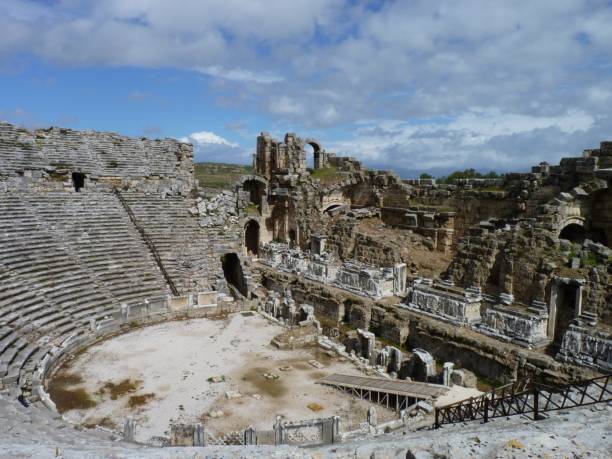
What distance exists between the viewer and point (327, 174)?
31984mm

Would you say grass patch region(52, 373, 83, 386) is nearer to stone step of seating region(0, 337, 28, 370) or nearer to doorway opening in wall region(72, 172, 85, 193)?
stone step of seating region(0, 337, 28, 370)

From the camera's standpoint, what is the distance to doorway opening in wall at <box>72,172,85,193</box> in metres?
24.6

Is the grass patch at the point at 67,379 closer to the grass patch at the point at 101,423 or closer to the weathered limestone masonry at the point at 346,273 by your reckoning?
the grass patch at the point at 101,423

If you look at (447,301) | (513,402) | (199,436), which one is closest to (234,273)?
(447,301)

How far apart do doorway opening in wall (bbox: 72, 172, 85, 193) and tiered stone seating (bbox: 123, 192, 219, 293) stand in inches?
90.3

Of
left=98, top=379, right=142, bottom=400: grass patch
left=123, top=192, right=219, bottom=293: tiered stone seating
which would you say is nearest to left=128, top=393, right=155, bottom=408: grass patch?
A: left=98, top=379, right=142, bottom=400: grass patch

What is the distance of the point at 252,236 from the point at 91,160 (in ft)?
34.0

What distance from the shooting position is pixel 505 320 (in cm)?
1426

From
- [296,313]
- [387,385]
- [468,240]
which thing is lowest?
[387,385]

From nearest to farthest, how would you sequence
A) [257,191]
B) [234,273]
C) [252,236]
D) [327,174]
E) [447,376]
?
[447,376]
[234,273]
[252,236]
[327,174]
[257,191]

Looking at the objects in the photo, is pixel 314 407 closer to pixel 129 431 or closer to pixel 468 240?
pixel 129 431

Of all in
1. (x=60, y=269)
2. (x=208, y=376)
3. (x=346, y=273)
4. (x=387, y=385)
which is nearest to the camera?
(x=387, y=385)

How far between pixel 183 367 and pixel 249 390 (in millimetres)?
2414

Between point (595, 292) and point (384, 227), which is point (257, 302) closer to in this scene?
point (384, 227)
